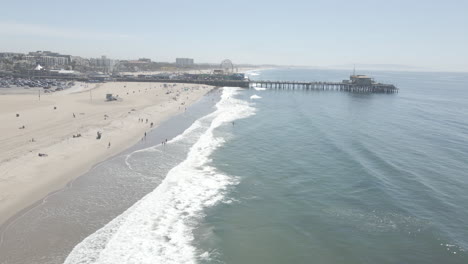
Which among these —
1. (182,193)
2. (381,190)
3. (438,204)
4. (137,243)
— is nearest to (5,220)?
(137,243)

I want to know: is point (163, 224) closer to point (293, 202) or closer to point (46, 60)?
point (293, 202)

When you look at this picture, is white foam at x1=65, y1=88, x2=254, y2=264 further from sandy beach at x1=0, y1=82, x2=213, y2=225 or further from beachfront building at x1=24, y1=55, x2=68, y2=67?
beachfront building at x1=24, y1=55, x2=68, y2=67

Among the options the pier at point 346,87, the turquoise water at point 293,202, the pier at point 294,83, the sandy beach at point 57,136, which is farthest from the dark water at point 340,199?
the pier at point 294,83

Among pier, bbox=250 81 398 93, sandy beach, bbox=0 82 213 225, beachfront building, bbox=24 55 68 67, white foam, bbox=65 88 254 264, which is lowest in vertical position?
white foam, bbox=65 88 254 264

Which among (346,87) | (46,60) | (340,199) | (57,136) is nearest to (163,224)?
(340,199)

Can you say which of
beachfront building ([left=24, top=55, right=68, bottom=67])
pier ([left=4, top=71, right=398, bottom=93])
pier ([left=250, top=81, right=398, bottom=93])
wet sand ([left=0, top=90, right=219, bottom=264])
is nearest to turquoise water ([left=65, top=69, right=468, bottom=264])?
wet sand ([left=0, top=90, right=219, bottom=264])

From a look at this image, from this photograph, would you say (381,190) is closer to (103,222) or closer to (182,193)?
(182,193)
